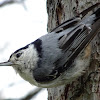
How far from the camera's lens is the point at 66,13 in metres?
2.91

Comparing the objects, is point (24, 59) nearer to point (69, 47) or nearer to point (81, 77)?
point (69, 47)

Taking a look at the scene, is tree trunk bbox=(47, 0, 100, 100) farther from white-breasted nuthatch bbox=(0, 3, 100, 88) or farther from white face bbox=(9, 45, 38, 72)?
white face bbox=(9, 45, 38, 72)

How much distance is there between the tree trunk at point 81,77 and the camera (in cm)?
252

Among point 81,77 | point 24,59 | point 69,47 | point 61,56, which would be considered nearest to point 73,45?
point 69,47

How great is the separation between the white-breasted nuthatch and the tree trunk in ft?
0.23

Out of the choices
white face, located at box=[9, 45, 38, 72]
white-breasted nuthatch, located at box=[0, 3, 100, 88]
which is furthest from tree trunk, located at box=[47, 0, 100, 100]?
white face, located at box=[9, 45, 38, 72]

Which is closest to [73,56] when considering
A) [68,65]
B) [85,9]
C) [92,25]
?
[68,65]

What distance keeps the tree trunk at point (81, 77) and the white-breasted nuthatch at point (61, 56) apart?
0.23 feet

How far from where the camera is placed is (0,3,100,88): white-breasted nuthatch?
2525 millimetres

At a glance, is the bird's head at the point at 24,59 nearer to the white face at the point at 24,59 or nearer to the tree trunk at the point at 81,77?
the white face at the point at 24,59

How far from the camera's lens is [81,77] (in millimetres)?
2646

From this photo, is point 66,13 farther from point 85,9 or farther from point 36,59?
point 36,59

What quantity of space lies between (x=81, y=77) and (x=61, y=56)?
0.28 meters

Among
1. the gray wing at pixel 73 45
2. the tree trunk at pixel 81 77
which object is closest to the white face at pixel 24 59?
the gray wing at pixel 73 45
